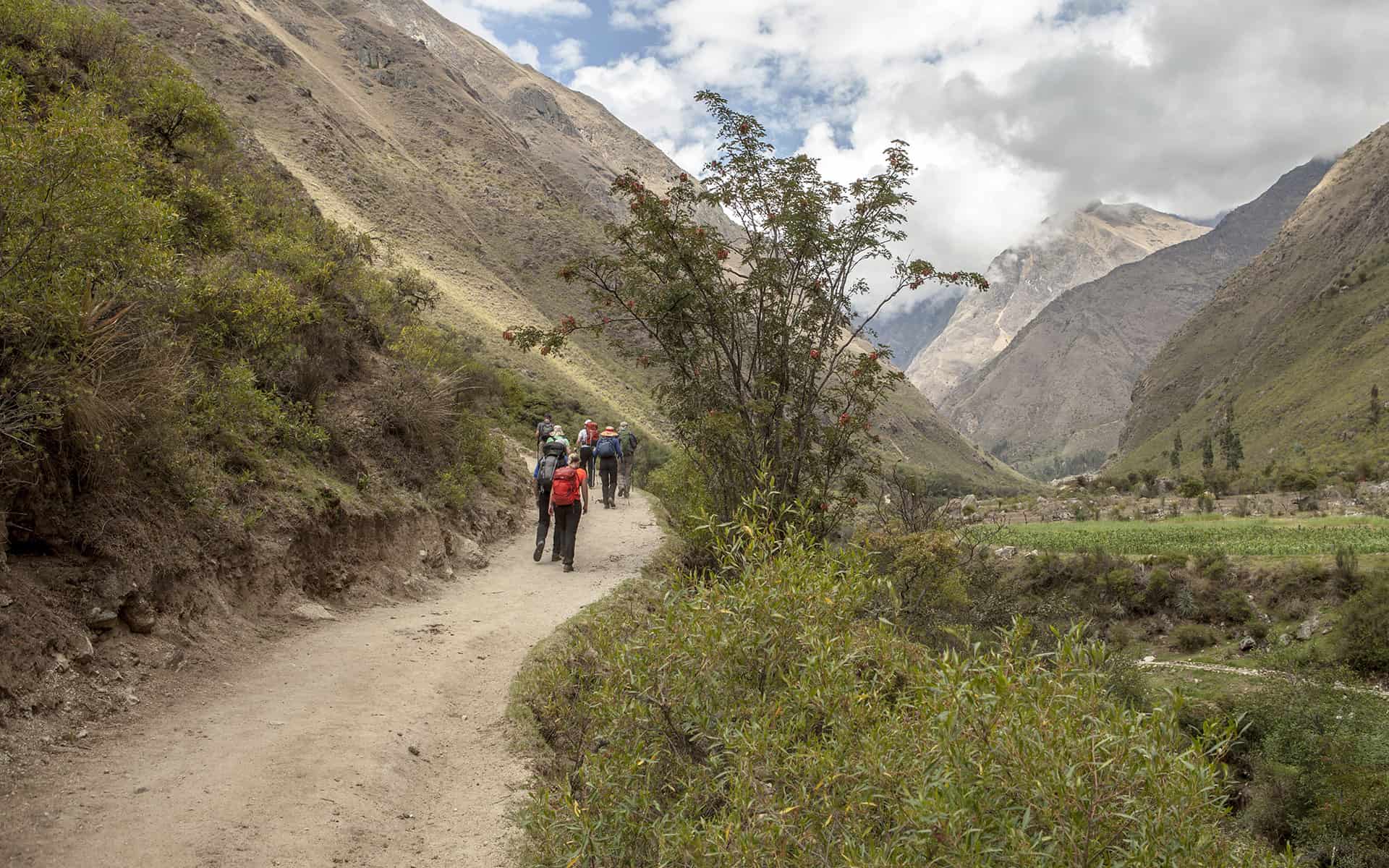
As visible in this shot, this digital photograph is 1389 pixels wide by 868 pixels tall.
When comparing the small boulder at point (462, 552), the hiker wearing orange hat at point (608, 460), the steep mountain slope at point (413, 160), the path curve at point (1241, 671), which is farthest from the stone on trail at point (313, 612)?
the steep mountain slope at point (413, 160)

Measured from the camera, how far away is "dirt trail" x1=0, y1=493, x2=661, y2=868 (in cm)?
416

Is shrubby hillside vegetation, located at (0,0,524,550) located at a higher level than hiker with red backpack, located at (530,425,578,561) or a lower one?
higher

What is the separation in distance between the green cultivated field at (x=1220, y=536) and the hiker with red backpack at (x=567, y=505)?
2692cm

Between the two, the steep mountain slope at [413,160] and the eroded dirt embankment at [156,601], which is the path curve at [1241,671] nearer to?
the eroded dirt embankment at [156,601]

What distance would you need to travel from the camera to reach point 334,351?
11898mm

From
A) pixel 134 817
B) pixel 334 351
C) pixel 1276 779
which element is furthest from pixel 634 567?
pixel 1276 779

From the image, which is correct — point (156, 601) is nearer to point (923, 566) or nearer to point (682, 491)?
point (682, 491)

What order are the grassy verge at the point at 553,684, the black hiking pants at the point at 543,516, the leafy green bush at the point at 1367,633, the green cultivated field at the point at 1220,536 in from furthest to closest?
the green cultivated field at the point at 1220,536 → the leafy green bush at the point at 1367,633 → the black hiking pants at the point at 543,516 → the grassy verge at the point at 553,684

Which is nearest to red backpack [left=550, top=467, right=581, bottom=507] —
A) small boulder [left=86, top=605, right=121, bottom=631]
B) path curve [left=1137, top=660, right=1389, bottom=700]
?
small boulder [left=86, top=605, right=121, bottom=631]

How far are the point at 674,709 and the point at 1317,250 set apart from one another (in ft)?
558

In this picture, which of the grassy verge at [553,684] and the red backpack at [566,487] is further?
the red backpack at [566,487]

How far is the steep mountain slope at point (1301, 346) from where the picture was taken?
7506 centimetres

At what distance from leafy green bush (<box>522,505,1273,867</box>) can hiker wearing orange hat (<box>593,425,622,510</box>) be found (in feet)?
44.8

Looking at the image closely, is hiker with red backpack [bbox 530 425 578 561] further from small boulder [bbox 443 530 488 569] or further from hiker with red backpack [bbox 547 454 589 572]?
small boulder [bbox 443 530 488 569]
